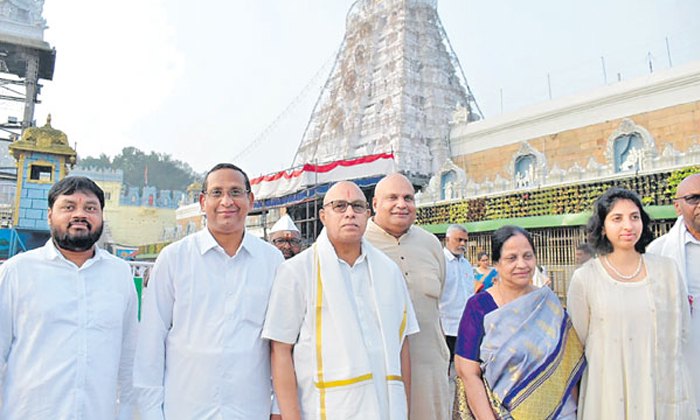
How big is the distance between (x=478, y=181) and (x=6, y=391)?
1342 cm

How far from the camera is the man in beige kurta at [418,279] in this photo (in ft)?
7.37

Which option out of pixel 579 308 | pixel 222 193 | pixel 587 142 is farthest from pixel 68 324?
pixel 587 142

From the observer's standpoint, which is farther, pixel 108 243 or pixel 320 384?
pixel 108 243

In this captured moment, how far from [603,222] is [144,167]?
194 feet

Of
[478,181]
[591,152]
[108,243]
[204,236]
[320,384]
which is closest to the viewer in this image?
[320,384]

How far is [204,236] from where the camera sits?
1957 mm

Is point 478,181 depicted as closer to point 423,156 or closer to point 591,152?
point 423,156

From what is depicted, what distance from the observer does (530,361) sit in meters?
1.90

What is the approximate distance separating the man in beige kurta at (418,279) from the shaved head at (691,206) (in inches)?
53.3

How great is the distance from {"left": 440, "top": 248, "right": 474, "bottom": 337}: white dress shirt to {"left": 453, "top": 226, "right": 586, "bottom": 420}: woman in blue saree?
2.23 m

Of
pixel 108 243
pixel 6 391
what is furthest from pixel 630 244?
pixel 108 243

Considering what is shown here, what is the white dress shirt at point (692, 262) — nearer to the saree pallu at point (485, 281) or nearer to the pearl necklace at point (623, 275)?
the pearl necklace at point (623, 275)

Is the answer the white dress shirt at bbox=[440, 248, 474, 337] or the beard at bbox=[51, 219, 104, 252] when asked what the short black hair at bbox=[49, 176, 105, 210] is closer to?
the beard at bbox=[51, 219, 104, 252]

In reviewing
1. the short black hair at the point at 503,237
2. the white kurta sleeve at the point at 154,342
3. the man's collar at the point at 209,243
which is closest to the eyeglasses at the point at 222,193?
the man's collar at the point at 209,243
